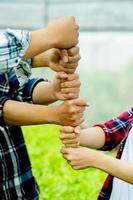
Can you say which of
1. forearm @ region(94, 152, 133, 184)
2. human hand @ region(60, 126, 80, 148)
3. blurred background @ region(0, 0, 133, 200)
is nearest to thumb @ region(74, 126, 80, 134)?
human hand @ region(60, 126, 80, 148)

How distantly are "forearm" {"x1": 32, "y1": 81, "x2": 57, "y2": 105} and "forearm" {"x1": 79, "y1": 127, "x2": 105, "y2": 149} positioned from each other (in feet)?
0.38

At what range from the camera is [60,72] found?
1.58 metres

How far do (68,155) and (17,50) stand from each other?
1.08 ft

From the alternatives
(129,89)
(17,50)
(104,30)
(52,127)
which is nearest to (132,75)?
(129,89)

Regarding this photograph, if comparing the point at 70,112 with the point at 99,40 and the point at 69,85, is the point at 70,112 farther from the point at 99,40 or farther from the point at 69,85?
the point at 99,40

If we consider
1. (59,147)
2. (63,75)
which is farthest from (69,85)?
(59,147)

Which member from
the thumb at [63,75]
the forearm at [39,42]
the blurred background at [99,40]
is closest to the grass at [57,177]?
the blurred background at [99,40]

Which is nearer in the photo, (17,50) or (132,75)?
(17,50)

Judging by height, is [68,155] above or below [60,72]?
below

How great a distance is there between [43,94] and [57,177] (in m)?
1.73

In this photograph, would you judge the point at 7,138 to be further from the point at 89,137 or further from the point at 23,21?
the point at 23,21

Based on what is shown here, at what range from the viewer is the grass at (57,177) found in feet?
10.1

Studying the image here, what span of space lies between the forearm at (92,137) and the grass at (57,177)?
1.31 metres

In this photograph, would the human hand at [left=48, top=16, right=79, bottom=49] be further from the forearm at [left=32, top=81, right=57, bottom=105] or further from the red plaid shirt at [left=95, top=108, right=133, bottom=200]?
the red plaid shirt at [left=95, top=108, right=133, bottom=200]
